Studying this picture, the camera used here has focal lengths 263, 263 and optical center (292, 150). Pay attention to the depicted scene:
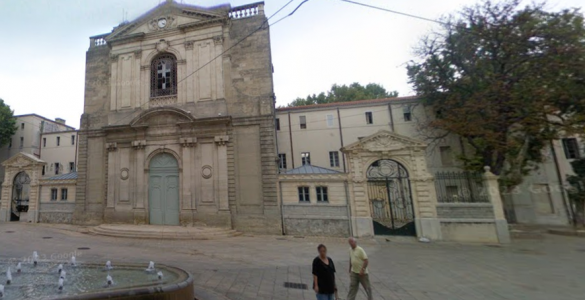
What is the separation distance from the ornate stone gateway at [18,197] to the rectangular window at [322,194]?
21715 millimetres

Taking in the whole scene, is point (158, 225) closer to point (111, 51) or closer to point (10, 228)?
point (10, 228)

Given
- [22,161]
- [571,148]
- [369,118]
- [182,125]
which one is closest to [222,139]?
[182,125]

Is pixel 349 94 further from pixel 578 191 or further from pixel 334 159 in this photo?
pixel 578 191

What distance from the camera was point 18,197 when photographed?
2028 cm

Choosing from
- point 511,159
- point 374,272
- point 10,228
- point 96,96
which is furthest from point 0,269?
point 511,159

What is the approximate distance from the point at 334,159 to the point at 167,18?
59.4 ft

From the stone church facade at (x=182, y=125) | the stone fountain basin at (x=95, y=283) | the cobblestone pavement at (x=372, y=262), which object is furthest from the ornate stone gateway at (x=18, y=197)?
the stone fountain basin at (x=95, y=283)

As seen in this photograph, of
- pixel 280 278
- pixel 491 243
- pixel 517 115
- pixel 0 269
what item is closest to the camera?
pixel 0 269

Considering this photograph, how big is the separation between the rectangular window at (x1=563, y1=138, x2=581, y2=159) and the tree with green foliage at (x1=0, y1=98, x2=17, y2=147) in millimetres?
55885

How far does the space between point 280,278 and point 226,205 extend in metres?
9.14

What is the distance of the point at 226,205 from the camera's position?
15.8 metres

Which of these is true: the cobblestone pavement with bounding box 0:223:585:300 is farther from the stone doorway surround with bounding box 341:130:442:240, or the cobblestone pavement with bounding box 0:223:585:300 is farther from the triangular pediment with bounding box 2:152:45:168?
the triangular pediment with bounding box 2:152:45:168

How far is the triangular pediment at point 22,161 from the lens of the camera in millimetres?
19391

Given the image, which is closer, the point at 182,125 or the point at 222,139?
the point at 222,139
